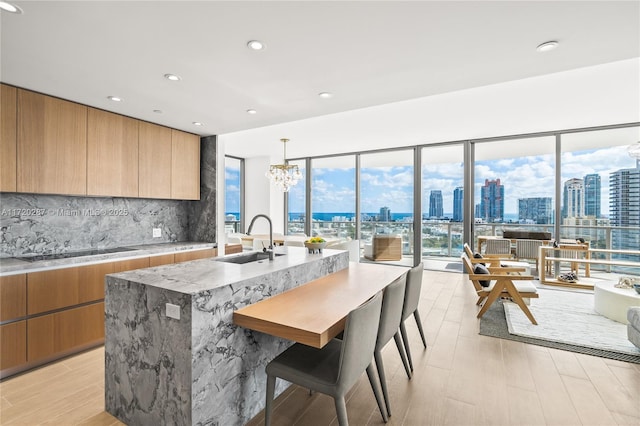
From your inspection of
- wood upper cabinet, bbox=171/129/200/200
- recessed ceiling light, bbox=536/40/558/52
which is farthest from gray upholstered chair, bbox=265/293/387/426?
wood upper cabinet, bbox=171/129/200/200

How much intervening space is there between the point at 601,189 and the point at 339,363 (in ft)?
19.9

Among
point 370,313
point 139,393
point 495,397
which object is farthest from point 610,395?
point 139,393

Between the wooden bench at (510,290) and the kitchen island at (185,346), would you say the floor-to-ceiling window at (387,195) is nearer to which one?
the wooden bench at (510,290)

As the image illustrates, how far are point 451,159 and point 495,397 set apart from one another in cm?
486

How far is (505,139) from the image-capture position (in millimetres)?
5527

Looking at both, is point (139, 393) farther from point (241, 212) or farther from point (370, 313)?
point (241, 212)

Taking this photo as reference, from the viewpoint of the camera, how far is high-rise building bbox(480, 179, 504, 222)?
19.0 feet

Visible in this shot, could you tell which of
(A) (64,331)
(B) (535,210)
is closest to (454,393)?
(A) (64,331)

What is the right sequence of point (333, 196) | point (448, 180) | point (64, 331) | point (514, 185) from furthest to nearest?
1. point (333, 196)
2. point (448, 180)
3. point (514, 185)
4. point (64, 331)

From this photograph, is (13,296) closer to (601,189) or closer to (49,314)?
(49,314)

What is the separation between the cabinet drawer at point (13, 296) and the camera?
7.68ft

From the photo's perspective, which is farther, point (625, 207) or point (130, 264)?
point (625, 207)

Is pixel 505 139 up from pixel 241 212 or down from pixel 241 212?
up

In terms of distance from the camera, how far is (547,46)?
1.96 meters
